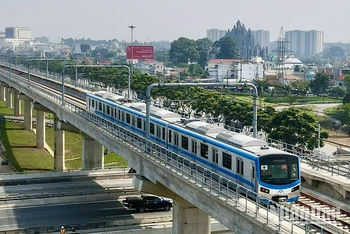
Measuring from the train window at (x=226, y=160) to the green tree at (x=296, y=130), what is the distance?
85.3 feet

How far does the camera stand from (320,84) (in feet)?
454

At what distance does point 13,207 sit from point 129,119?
11359mm

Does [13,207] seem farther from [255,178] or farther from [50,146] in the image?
[50,146]

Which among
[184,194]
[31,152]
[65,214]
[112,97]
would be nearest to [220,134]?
[184,194]

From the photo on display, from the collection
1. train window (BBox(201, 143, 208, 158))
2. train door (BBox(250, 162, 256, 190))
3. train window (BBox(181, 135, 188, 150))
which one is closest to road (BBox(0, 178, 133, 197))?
train window (BBox(181, 135, 188, 150))

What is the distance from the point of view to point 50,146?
97.0m

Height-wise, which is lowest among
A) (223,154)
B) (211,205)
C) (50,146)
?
(50,146)

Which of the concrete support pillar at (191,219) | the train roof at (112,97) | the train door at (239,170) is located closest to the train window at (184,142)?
the concrete support pillar at (191,219)

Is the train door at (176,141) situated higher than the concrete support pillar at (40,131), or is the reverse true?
the train door at (176,141)

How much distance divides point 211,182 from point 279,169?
3201 mm

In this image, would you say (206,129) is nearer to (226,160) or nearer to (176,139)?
(176,139)

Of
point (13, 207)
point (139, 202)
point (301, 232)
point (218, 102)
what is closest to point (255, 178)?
point (301, 232)

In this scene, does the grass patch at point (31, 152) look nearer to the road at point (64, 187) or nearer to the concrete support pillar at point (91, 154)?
the concrete support pillar at point (91, 154)

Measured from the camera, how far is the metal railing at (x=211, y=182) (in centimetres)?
2350
